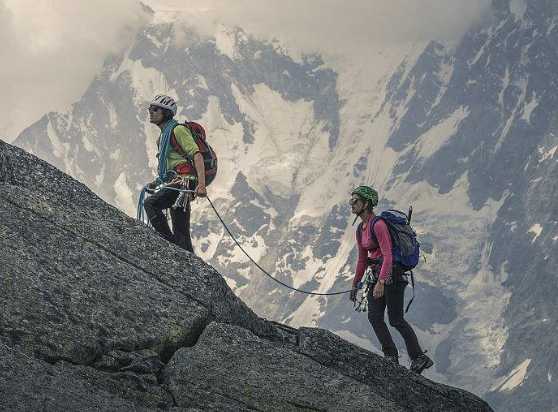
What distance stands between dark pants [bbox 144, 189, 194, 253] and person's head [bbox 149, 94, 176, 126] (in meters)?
1.04

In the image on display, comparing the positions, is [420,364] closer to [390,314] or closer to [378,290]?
[390,314]

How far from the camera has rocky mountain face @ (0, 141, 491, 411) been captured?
12.5 metres

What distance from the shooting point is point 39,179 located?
53.0ft

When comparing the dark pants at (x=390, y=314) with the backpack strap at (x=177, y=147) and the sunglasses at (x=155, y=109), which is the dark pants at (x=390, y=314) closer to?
the backpack strap at (x=177, y=147)

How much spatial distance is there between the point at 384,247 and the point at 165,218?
3.33m

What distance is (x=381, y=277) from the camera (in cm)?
1694

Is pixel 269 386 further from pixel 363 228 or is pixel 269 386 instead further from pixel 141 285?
pixel 363 228

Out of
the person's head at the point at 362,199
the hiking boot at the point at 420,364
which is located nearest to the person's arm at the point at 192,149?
the person's head at the point at 362,199

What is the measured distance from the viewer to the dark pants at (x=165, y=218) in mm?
18062

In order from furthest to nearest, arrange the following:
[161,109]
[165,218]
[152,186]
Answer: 1. [152,186]
2. [165,218]
3. [161,109]

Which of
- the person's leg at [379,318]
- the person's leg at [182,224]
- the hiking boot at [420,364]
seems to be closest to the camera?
the hiking boot at [420,364]

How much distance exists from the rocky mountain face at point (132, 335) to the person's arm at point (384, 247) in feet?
5.24

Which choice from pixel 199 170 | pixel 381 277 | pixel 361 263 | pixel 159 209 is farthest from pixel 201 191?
pixel 381 277

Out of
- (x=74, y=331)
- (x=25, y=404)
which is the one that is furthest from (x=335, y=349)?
(x=25, y=404)
